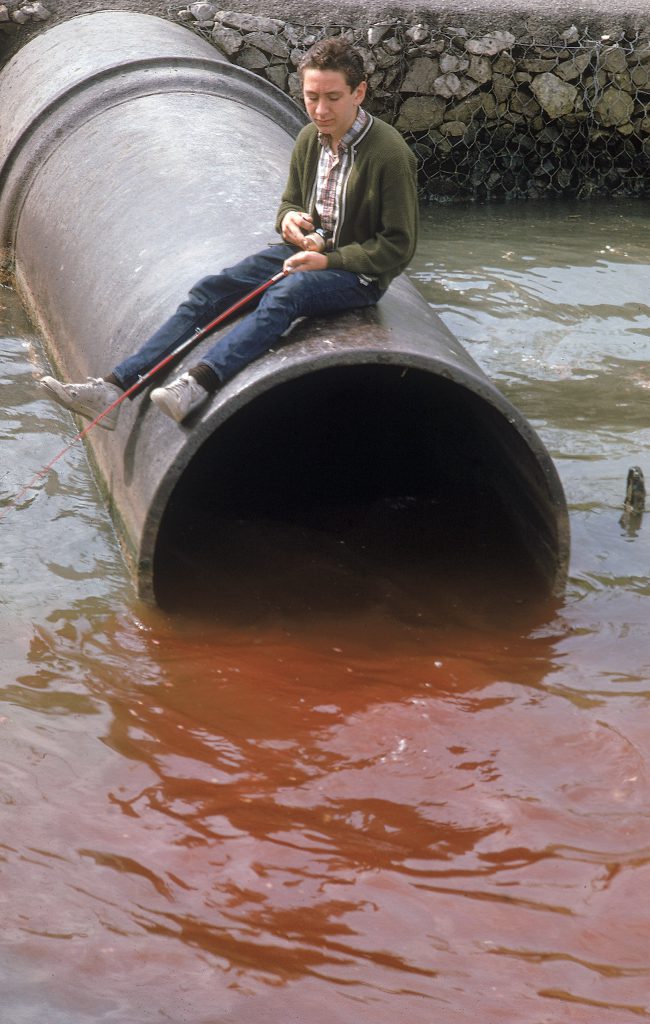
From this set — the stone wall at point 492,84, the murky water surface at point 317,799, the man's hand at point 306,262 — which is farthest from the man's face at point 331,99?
the stone wall at point 492,84

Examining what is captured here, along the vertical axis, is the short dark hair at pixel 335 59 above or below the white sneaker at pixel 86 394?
above

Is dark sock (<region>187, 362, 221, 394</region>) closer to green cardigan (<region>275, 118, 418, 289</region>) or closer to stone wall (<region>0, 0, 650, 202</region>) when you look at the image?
green cardigan (<region>275, 118, 418, 289</region>)

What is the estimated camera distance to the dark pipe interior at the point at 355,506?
427cm

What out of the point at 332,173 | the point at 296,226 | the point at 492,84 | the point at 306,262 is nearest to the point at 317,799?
the point at 306,262

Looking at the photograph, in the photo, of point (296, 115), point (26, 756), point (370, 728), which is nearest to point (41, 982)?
point (26, 756)

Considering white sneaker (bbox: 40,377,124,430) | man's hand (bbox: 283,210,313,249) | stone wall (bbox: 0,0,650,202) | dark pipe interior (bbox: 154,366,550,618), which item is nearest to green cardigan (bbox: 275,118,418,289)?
man's hand (bbox: 283,210,313,249)

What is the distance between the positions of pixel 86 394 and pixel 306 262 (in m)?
0.87

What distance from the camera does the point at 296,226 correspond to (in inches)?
165

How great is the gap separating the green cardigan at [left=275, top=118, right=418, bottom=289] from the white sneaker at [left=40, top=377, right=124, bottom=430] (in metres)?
0.87

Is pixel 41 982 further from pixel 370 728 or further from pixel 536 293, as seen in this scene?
pixel 536 293

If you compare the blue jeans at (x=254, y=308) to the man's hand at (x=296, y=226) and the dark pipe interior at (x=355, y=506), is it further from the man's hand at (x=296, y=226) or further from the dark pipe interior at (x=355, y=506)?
the dark pipe interior at (x=355, y=506)

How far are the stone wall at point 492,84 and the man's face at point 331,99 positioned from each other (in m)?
4.97

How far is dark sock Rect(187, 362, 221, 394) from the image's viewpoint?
3727 millimetres

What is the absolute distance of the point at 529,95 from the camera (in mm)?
9258
